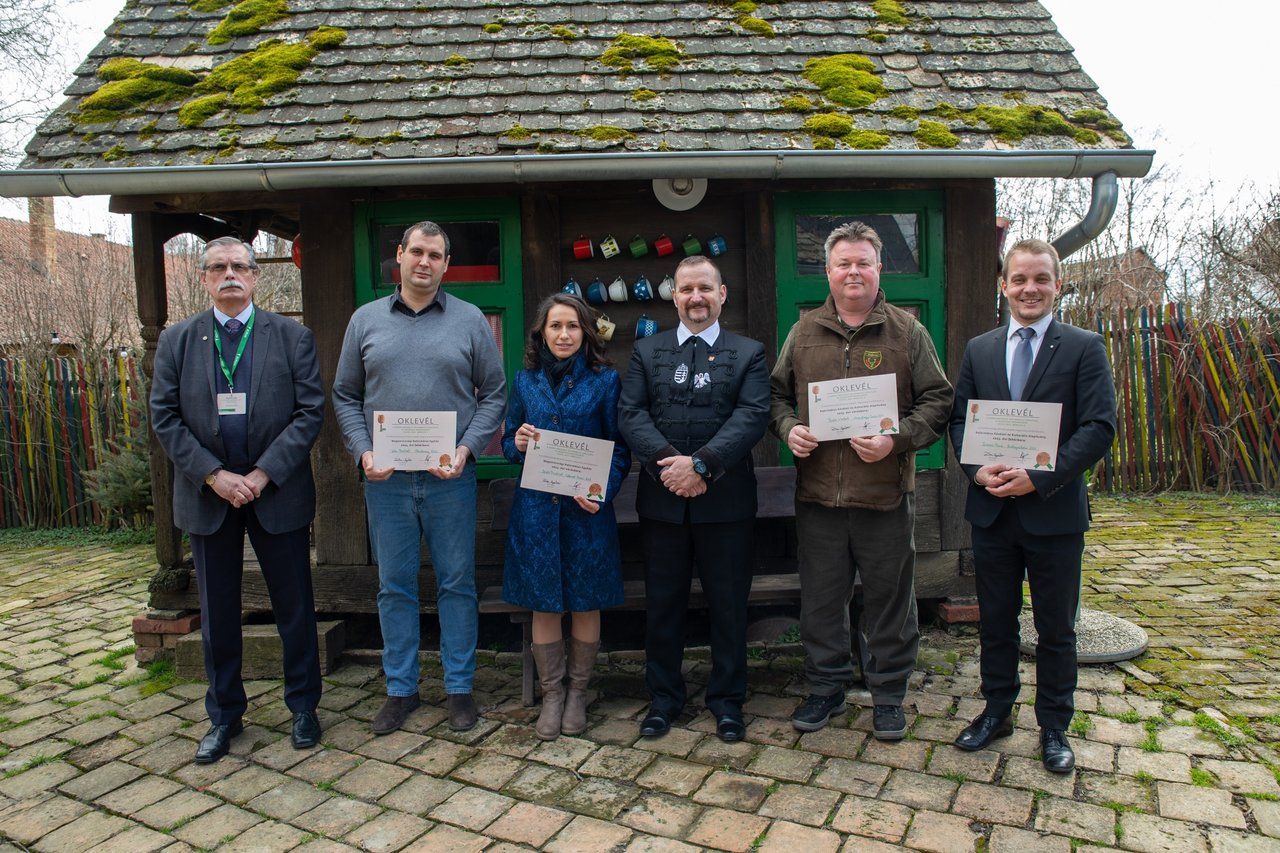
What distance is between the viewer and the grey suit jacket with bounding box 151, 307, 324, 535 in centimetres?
371

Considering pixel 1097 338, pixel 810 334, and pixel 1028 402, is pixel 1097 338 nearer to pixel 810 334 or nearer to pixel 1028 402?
pixel 1028 402

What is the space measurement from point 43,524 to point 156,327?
6.36 metres

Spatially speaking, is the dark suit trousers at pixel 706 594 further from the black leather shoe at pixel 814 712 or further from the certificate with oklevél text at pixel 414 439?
the certificate with oklevél text at pixel 414 439

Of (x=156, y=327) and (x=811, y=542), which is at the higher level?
(x=156, y=327)

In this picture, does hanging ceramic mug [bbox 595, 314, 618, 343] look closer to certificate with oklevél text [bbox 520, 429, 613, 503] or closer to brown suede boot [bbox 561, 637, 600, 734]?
certificate with oklevél text [bbox 520, 429, 613, 503]

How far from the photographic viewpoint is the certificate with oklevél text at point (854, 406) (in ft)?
11.7

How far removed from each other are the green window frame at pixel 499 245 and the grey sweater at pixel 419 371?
0.91 meters

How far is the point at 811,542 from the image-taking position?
3.87 metres

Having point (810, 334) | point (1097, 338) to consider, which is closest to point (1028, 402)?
point (1097, 338)

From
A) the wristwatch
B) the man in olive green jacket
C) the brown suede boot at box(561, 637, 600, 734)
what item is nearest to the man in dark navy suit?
the man in olive green jacket

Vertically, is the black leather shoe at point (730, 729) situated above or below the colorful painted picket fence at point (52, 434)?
below

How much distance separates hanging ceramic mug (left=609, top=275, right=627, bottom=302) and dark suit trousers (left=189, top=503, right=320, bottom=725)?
2031 millimetres

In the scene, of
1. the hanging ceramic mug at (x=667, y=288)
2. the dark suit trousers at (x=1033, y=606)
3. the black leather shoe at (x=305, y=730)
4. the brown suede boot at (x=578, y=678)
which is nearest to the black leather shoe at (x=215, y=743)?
the black leather shoe at (x=305, y=730)

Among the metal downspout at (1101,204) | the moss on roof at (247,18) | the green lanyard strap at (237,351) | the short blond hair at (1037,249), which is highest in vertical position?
the moss on roof at (247,18)
